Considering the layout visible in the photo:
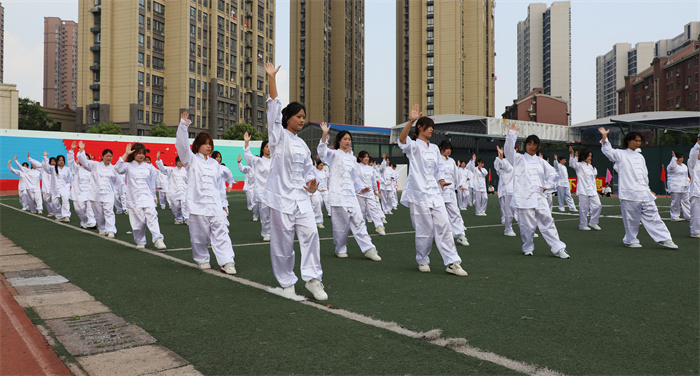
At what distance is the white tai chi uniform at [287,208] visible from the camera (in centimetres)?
488

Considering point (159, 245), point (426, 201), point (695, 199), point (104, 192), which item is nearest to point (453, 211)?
point (426, 201)

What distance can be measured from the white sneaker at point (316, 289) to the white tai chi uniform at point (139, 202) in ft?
14.4

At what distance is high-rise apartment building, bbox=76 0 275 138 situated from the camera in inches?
2251

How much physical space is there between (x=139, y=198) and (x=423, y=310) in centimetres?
590

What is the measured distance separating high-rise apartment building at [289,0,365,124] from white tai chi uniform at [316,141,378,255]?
85454 mm

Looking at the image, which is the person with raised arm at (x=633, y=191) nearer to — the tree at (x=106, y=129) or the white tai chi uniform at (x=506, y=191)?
the white tai chi uniform at (x=506, y=191)

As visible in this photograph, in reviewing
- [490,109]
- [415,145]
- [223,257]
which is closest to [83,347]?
[223,257]

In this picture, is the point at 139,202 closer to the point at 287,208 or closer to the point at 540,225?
the point at 287,208

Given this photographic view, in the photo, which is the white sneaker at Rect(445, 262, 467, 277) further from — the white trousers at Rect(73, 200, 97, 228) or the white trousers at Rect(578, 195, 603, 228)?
the white trousers at Rect(73, 200, 97, 228)

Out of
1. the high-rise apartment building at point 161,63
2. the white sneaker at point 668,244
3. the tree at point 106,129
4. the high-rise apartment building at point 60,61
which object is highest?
the high-rise apartment building at point 60,61

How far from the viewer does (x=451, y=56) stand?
6881 cm

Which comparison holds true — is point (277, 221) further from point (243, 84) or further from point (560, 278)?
point (243, 84)

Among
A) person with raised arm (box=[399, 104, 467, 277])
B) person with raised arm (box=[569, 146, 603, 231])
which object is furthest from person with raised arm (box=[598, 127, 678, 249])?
person with raised arm (box=[399, 104, 467, 277])

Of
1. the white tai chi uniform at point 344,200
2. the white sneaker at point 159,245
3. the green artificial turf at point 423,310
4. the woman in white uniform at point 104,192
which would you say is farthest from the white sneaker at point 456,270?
the woman in white uniform at point 104,192
